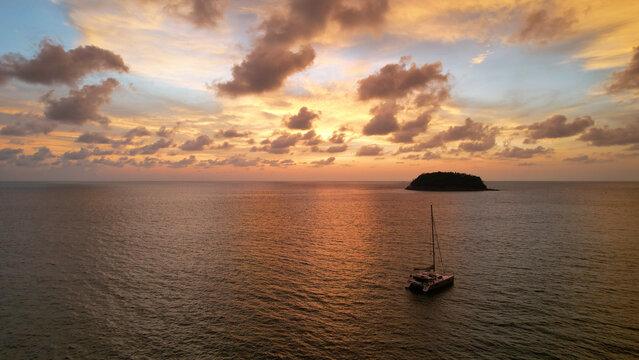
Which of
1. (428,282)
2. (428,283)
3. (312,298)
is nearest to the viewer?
(312,298)

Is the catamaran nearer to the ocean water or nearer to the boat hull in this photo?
the boat hull

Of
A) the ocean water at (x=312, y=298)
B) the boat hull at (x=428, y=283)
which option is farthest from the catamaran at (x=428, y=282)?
the ocean water at (x=312, y=298)

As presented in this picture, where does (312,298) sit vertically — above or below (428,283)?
below

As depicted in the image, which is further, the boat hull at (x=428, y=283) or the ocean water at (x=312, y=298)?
Answer: the boat hull at (x=428, y=283)

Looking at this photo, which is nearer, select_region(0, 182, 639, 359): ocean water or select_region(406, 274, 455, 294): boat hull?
select_region(0, 182, 639, 359): ocean water

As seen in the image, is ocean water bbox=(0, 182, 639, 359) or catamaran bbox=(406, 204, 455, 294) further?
catamaran bbox=(406, 204, 455, 294)

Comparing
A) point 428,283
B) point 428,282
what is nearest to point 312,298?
point 428,283

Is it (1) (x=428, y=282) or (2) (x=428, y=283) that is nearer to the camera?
(2) (x=428, y=283)

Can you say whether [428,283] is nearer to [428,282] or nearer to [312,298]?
[428,282]

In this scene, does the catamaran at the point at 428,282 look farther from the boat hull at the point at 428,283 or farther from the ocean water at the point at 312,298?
the ocean water at the point at 312,298

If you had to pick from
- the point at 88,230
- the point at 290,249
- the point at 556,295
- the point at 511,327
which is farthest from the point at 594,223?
the point at 88,230

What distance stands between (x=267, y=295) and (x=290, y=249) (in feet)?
73.7

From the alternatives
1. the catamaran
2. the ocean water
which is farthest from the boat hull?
the ocean water

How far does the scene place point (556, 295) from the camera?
35844mm
